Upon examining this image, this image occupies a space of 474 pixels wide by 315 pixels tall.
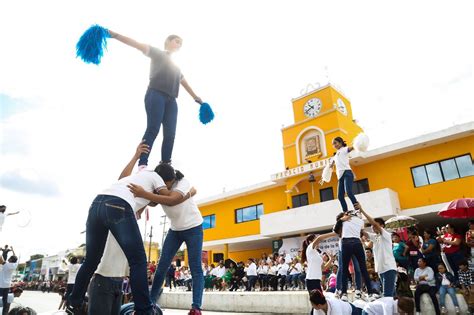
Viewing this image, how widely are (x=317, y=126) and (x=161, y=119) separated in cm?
2036

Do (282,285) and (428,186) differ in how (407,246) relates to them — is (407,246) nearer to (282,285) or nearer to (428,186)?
(282,285)

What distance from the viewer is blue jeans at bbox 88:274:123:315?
2475mm

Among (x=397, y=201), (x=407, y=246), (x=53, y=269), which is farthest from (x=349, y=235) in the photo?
(x=53, y=269)

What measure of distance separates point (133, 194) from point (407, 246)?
28.3ft

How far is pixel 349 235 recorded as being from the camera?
5.49 m

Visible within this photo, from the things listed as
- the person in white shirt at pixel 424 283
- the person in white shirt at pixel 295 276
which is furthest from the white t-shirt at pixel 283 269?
the person in white shirt at pixel 424 283

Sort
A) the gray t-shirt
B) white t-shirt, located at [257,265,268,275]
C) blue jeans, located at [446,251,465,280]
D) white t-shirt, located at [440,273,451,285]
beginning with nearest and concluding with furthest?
the gray t-shirt, white t-shirt, located at [440,273,451,285], blue jeans, located at [446,251,465,280], white t-shirt, located at [257,265,268,275]

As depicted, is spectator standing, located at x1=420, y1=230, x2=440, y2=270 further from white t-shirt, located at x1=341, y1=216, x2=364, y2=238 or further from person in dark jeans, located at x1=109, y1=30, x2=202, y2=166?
person in dark jeans, located at x1=109, y1=30, x2=202, y2=166

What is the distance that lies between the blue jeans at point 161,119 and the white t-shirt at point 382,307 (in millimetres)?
3979

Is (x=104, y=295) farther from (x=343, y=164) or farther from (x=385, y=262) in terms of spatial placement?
(x=343, y=164)

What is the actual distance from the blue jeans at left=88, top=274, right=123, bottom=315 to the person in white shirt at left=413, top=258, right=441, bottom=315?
22.6 ft

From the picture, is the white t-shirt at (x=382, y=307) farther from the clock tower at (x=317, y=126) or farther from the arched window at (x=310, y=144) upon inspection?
the arched window at (x=310, y=144)

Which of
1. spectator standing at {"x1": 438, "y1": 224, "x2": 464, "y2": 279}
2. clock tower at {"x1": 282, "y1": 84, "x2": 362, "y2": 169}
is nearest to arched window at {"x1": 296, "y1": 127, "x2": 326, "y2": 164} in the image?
clock tower at {"x1": 282, "y1": 84, "x2": 362, "y2": 169}

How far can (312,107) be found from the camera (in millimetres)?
24031
